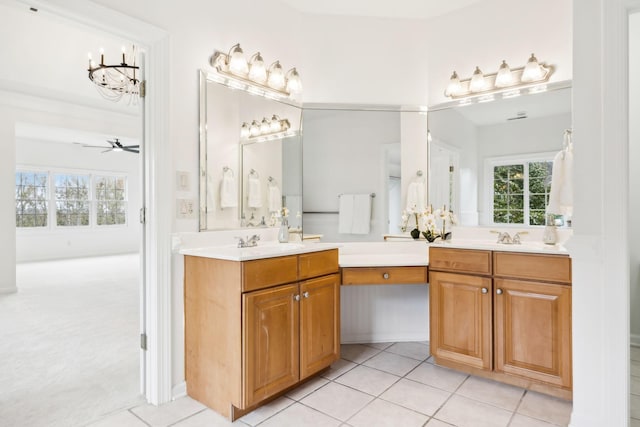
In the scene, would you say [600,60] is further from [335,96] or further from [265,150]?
[265,150]

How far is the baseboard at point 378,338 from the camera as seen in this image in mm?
3135

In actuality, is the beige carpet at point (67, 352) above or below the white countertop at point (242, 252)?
below

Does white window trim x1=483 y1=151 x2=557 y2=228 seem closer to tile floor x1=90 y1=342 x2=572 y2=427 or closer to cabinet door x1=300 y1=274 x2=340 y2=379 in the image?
tile floor x1=90 y1=342 x2=572 y2=427

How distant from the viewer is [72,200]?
834 centimetres

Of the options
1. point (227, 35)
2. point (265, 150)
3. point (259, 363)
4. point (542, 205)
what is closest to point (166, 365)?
point (259, 363)

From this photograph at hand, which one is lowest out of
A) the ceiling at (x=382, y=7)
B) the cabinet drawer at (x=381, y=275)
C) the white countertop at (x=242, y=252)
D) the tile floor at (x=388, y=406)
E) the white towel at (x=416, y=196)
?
the tile floor at (x=388, y=406)

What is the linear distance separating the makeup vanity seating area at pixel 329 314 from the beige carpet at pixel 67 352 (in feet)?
2.00

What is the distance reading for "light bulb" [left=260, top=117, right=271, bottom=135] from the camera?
2776mm

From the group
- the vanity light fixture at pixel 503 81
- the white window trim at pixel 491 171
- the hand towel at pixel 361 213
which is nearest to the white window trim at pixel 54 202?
the hand towel at pixel 361 213

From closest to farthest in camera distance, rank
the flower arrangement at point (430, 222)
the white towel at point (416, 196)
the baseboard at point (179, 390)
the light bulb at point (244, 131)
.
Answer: the baseboard at point (179, 390) < the light bulb at point (244, 131) < the flower arrangement at point (430, 222) < the white towel at point (416, 196)

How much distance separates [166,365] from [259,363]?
0.61 m

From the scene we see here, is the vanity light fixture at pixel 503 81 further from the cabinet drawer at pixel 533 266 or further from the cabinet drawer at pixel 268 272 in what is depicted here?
the cabinet drawer at pixel 268 272

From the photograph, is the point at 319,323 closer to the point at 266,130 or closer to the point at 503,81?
the point at 266,130

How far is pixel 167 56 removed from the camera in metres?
2.16
